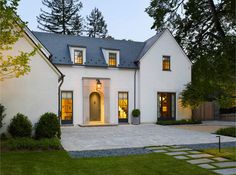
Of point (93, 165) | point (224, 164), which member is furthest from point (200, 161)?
point (93, 165)

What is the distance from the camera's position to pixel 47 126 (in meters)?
10.9

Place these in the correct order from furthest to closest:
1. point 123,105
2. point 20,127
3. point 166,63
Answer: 1. point 166,63
2. point 123,105
3. point 20,127

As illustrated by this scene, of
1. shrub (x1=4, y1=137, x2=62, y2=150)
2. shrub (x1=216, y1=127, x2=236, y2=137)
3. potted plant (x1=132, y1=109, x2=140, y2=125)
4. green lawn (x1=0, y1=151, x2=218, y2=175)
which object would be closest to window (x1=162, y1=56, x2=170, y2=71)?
potted plant (x1=132, y1=109, x2=140, y2=125)

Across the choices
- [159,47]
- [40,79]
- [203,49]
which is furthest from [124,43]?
[40,79]

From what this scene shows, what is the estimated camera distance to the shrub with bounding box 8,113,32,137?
34.6ft

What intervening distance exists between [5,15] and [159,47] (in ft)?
47.8

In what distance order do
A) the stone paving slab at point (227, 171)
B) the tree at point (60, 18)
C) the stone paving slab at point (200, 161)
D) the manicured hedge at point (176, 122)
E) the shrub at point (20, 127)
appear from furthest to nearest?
the tree at point (60, 18)
the manicured hedge at point (176, 122)
the shrub at point (20, 127)
the stone paving slab at point (200, 161)
the stone paving slab at point (227, 171)

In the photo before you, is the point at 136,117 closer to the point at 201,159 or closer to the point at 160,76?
the point at 160,76

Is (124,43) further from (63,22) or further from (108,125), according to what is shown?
(63,22)

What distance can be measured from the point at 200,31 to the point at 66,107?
52.9 feet

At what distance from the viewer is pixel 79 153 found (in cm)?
892

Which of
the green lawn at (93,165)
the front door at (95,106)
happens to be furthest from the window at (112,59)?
the green lawn at (93,165)

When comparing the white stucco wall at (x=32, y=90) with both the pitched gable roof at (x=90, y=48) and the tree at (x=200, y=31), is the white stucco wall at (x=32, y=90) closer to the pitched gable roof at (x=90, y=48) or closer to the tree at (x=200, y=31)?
the pitched gable roof at (x=90, y=48)

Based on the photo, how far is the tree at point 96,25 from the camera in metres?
45.8
